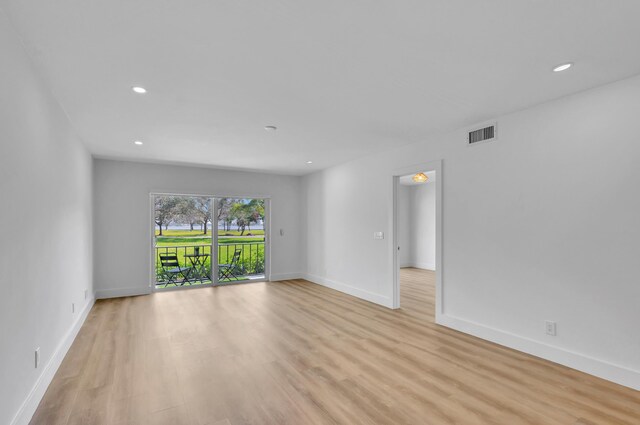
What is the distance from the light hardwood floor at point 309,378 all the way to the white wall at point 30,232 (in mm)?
383

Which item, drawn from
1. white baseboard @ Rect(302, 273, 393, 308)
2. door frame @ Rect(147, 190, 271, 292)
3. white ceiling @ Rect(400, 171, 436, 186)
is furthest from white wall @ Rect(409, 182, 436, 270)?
door frame @ Rect(147, 190, 271, 292)

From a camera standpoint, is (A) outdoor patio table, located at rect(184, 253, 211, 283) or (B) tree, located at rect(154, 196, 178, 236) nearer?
(B) tree, located at rect(154, 196, 178, 236)

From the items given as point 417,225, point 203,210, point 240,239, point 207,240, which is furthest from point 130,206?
point 417,225

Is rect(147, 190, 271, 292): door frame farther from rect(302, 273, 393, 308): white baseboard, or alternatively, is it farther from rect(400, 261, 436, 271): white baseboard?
rect(400, 261, 436, 271): white baseboard

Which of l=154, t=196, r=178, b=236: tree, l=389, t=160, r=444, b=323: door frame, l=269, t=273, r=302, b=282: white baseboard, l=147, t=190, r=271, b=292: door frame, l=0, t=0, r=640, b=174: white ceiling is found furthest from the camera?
l=269, t=273, r=302, b=282: white baseboard

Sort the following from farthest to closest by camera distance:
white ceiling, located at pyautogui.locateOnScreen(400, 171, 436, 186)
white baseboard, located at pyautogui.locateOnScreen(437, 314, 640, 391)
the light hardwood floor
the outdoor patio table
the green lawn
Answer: white ceiling, located at pyautogui.locateOnScreen(400, 171, 436, 186) < the outdoor patio table < the green lawn < white baseboard, located at pyautogui.locateOnScreen(437, 314, 640, 391) < the light hardwood floor

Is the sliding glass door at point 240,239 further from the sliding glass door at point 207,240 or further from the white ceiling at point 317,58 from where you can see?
the white ceiling at point 317,58

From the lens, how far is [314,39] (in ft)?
6.73

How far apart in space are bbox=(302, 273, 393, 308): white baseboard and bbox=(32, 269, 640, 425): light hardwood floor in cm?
63

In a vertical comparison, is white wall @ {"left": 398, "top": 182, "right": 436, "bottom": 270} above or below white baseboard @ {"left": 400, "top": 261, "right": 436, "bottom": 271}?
above

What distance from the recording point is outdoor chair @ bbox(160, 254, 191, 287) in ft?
21.3

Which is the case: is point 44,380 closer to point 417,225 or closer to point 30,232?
point 30,232

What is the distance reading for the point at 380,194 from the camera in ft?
17.4

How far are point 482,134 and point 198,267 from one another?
586cm
